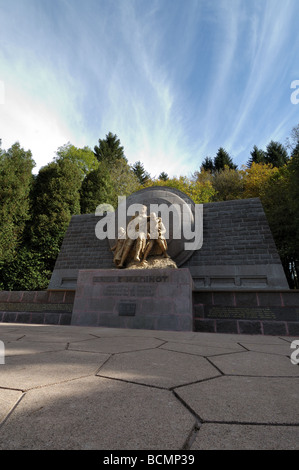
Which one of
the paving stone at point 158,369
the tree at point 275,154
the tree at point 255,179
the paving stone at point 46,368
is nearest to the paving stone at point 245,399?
the paving stone at point 158,369

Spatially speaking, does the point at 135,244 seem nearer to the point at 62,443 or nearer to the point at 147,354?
the point at 147,354

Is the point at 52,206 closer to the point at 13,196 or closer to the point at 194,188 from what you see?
the point at 13,196

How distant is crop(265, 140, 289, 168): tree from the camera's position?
3183cm

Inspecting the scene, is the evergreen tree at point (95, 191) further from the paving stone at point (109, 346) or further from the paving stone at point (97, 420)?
the paving stone at point (97, 420)

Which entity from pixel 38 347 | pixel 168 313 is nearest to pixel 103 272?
pixel 168 313

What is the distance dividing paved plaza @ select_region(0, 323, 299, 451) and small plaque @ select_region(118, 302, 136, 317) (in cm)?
383

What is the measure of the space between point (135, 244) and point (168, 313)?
2859 millimetres

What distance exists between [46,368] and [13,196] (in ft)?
45.9

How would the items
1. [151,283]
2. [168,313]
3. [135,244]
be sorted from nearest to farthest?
[168,313] → [151,283] → [135,244]

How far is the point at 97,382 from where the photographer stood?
3.91ft

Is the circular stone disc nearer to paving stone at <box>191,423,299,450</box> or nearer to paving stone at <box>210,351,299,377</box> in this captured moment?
paving stone at <box>210,351,299,377</box>

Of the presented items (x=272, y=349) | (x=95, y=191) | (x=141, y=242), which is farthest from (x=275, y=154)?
(x=272, y=349)

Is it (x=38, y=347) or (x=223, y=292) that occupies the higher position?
(x=223, y=292)

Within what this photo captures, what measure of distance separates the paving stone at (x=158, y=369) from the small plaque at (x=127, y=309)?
3.59 meters
